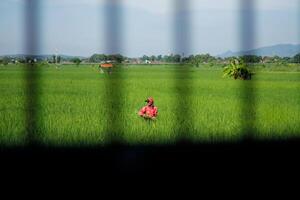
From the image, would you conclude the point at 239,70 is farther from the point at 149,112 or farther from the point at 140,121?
the point at 140,121

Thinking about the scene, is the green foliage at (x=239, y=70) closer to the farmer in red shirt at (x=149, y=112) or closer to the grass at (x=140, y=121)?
the grass at (x=140, y=121)

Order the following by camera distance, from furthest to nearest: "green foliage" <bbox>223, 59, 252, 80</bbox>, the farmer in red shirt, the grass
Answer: "green foliage" <bbox>223, 59, 252, 80</bbox> < the farmer in red shirt < the grass

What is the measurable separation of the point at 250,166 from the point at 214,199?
28.0 inches

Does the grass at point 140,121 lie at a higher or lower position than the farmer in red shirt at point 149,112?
lower

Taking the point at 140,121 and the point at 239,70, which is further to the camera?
the point at 239,70

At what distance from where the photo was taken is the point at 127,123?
14.7ft

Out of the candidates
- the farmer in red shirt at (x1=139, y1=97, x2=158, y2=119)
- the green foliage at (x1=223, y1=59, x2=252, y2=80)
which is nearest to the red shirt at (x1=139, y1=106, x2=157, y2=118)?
the farmer in red shirt at (x1=139, y1=97, x2=158, y2=119)

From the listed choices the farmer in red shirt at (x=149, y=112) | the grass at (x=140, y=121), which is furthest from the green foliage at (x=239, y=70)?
the farmer in red shirt at (x=149, y=112)

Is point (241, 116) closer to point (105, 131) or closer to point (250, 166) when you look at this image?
point (105, 131)

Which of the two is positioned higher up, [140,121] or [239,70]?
[239,70]

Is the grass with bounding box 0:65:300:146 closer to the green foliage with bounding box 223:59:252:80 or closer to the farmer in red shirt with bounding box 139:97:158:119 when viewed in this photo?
the farmer in red shirt with bounding box 139:97:158:119

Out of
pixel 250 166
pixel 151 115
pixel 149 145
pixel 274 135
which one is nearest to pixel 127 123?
pixel 151 115

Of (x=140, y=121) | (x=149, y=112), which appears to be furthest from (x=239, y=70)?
(x=140, y=121)

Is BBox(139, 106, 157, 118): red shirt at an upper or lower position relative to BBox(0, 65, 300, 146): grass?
upper
